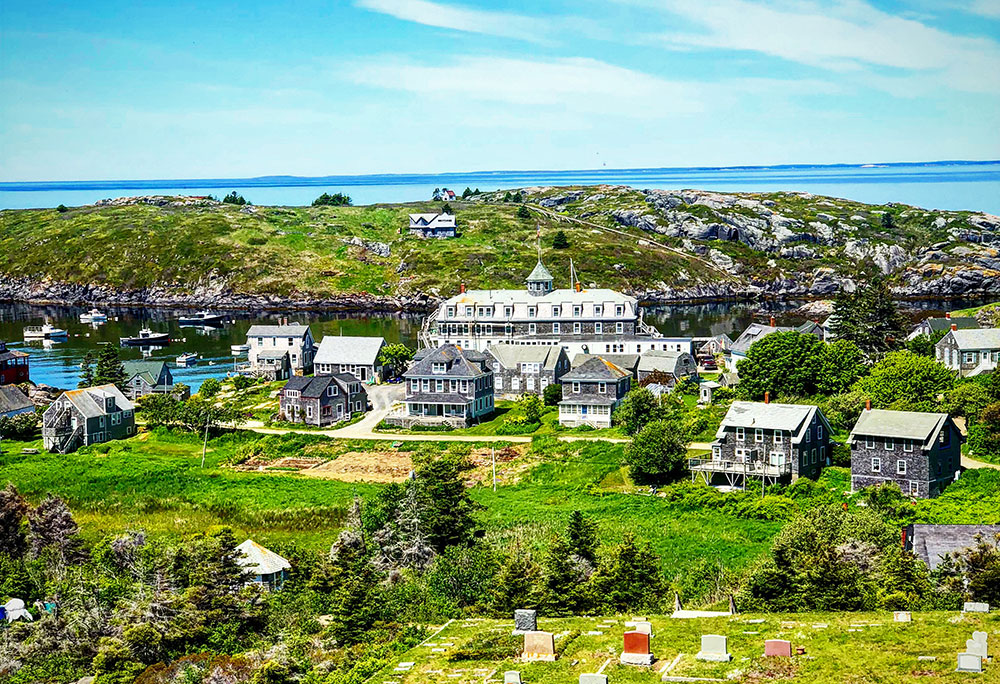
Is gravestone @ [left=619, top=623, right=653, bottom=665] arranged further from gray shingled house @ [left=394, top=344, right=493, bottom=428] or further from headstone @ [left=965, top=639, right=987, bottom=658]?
gray shingled house @ [left=394, top=344, right=493, bottom=428]

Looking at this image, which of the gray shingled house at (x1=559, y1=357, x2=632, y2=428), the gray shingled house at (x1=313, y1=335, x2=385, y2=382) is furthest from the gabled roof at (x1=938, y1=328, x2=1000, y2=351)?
the gray shingled house at (x1=313, y1=335, x2=385, y2=382)

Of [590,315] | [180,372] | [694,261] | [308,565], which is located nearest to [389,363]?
[590,315]

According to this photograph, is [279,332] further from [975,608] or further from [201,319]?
[975,608]

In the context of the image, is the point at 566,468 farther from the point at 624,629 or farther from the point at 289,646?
the point at 624,629

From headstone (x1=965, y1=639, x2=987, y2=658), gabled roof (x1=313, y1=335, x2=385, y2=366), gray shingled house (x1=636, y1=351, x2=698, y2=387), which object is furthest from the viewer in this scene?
gabled roof (x1=313, y1=335, x2=385, y2=366)

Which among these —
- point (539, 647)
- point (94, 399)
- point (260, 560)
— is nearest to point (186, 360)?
point (94, 399)

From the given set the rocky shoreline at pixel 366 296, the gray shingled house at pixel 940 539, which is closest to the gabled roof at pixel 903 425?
the gray shingled house at pixel 940 539

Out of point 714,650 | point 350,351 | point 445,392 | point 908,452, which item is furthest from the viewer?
point 350,351
